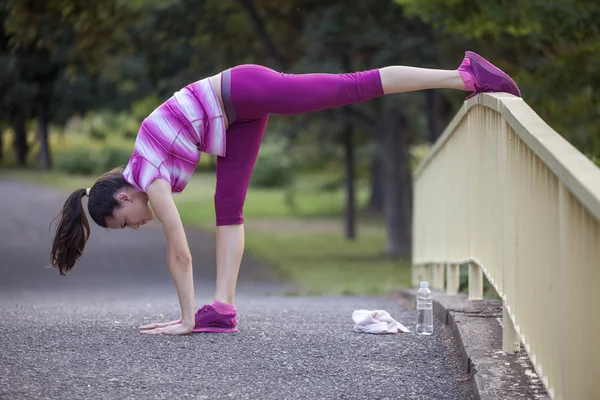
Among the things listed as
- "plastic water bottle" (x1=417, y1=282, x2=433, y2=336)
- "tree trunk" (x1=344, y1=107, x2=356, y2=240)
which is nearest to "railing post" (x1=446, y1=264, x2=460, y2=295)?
"plastic water bottle" (x1=417, y1=282, x2=433, y2=336)

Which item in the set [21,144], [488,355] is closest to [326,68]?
[488,355]

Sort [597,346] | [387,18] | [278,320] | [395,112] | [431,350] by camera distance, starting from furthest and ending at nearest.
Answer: [395,112]
[387,18]
[278,320]
[431,350]
[597,346]

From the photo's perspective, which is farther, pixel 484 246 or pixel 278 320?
pixel 278 320

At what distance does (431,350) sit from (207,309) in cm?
118

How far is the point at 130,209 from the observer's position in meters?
4.90

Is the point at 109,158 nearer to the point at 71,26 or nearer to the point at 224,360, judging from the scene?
the point at 71,26

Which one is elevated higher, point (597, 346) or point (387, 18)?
point (387, 18)

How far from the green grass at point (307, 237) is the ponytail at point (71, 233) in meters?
8.63

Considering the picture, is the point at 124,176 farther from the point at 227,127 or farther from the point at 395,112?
the point at 395,112

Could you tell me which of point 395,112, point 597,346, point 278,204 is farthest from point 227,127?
point 278,204

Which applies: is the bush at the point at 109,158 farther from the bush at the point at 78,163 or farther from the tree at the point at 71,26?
the tree at the point at 71,26

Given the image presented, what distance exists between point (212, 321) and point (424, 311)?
127cm

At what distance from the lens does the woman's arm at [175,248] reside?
477 cm

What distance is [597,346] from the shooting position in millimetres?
2748
